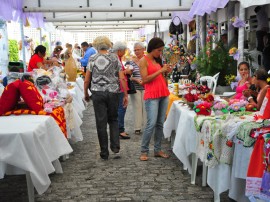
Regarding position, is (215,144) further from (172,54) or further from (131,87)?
(172,54)

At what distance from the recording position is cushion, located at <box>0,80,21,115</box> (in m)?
3.63

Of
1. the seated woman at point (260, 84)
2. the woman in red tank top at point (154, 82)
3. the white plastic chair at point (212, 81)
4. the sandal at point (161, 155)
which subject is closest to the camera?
the seated woman at point (260, 84)

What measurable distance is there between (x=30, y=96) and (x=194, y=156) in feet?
5.90

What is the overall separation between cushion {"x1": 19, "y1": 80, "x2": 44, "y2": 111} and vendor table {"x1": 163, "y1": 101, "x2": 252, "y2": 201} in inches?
60.9

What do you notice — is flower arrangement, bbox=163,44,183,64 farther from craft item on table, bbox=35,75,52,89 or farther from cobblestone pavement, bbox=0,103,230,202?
craft item on table, bbox=35,75,52,89

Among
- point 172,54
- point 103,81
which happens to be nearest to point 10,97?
point 103,81

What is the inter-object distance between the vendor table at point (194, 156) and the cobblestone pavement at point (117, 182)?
0.26 metres

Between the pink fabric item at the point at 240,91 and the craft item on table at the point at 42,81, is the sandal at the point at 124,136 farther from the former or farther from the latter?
the pink fabric item at the point at 240,91

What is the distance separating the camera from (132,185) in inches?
147

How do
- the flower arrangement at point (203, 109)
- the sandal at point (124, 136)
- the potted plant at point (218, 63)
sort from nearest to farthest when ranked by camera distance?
the flower arrangement at point (203, 109) < the potted plant at point (218, 63) < the sandal at point (124, 136)

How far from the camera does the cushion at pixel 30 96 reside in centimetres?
367

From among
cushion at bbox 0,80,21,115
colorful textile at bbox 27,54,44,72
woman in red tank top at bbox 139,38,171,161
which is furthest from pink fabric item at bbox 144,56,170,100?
colorful textile at bbox 27,54,44,72

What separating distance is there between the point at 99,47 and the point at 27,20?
6092 millimetres

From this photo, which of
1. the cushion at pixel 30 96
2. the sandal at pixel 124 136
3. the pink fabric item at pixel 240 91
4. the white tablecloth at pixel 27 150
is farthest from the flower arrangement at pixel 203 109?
the sandal at pixel 124 136
